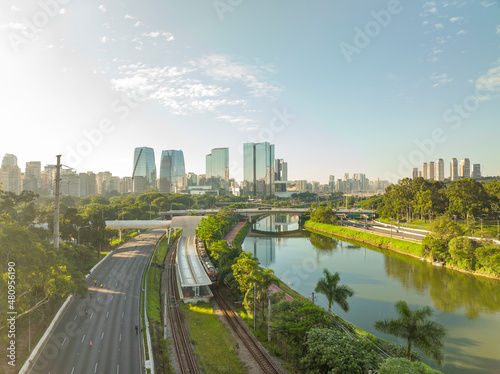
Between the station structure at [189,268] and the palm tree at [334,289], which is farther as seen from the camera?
the station structure at [189,268]

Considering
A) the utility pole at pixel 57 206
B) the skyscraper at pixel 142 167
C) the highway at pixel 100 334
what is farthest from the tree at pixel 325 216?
the skyscraper at pixel 142 167

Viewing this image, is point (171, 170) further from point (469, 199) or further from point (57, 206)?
point (57, 206)

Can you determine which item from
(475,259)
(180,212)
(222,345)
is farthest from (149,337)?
(180,212)

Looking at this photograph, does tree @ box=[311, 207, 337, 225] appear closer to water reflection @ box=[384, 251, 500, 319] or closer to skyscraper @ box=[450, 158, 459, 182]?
water reflection @ box=[384, 251, 500, 319]

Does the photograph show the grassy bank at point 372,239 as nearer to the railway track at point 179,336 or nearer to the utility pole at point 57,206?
the railway track at point 179,336

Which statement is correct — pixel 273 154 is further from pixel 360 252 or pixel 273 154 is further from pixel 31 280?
pixel 31 280

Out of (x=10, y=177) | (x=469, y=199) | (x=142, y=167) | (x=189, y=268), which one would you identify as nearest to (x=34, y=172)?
(x=10, y=177)
